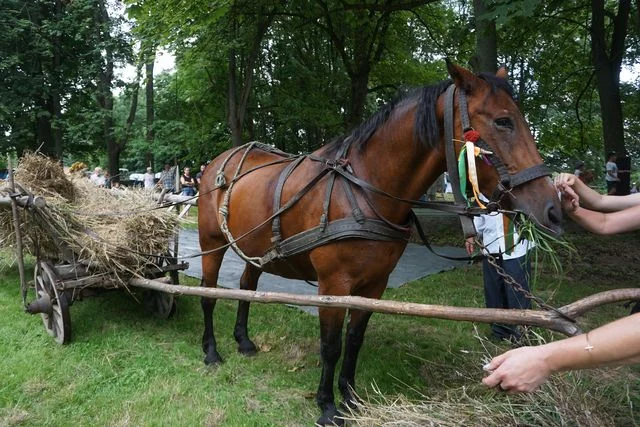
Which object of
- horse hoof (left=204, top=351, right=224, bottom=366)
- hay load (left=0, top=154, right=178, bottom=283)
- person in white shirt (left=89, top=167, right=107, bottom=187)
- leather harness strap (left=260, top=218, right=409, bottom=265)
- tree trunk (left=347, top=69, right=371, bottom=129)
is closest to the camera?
leather harness strap (left=260, top=218, right=409, bottom=265)

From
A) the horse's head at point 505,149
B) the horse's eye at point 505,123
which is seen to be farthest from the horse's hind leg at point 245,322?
the horse's eye at point 505,123

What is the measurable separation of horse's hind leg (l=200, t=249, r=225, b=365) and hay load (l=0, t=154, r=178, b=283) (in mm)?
518

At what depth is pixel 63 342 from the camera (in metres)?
4.09

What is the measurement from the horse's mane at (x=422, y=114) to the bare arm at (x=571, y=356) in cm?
146

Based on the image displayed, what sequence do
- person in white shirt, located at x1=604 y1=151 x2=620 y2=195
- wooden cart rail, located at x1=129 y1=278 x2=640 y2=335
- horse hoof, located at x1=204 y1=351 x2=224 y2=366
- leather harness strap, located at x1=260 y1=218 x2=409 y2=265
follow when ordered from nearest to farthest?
wooden cart rail, located at x1=129 y1=278 x2=640 y2=335
leather harness strap, located at x1=260 y1=218 x2=409 y2=265
horse hoof, located at x1=204 y1=351 x2=224 y2=366
person in white shirt, located at x1=604 y1=151 x2=620 y2=195

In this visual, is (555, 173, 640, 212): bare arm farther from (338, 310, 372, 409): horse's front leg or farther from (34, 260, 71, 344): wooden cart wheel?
(34, 260, 71, 344): wooden cart wheel

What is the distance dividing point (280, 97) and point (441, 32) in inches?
219

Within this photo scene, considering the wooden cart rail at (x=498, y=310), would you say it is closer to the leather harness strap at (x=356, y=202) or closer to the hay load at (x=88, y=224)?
the leather harness strap at (x=356, y=202)

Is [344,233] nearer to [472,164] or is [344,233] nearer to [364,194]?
[364,194]

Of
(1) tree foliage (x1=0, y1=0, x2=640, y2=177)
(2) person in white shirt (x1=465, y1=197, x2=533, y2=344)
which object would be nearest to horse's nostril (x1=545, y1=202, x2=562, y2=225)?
(2) person in white shirt (x1=465, y1=197, x2=533, y2=344)

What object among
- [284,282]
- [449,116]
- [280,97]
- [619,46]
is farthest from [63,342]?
[619,46]

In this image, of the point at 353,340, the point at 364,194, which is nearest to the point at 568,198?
the point at 364,194

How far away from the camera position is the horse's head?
208cm

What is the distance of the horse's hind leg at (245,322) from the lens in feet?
13.9
